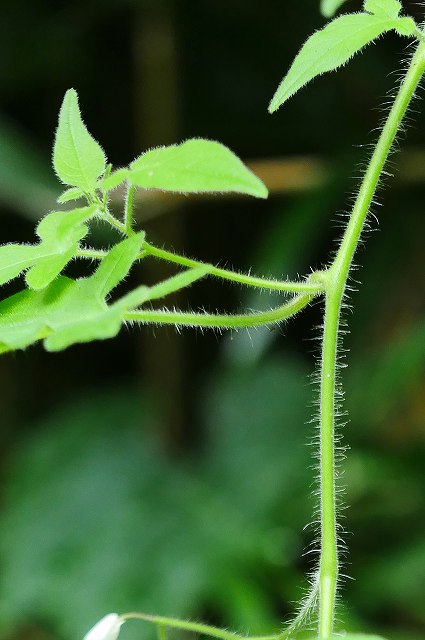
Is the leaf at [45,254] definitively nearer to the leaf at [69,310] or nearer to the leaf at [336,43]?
the leaf at [69,310]

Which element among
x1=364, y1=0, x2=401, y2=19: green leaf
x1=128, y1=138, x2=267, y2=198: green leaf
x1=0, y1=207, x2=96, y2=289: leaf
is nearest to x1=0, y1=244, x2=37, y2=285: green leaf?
x1=0, y1=207, x2=96, y2=289: leaf

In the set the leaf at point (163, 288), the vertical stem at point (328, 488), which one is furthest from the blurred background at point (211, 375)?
the leaf at point (163, 288)

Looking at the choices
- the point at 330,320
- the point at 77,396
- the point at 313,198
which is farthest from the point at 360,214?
the point at 77,396

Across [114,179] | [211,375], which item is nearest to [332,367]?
[114,179]

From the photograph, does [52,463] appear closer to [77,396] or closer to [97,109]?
[77,396]

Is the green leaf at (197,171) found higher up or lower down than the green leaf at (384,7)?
lower down
